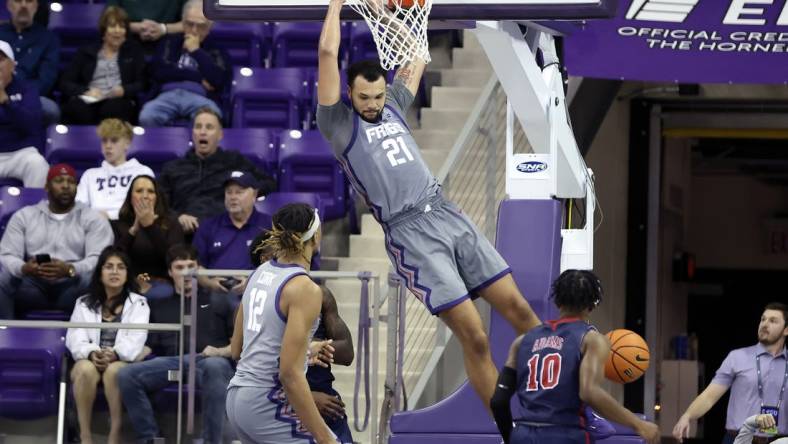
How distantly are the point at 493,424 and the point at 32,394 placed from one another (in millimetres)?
2711

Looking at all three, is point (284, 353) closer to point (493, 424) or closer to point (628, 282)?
point (493, 424)

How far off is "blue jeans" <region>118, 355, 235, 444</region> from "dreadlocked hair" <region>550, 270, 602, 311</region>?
8.38 ft

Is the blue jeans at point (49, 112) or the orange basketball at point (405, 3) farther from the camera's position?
the blue jeans at point (49, 112)

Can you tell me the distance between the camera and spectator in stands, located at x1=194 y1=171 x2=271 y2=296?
10.2 m

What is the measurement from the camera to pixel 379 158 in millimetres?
7094

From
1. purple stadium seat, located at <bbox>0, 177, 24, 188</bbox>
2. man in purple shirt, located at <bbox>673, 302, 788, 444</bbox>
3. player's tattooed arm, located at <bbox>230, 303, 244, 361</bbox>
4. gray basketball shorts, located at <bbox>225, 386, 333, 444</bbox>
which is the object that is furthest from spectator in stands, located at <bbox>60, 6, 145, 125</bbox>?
gray basketball shorts, located at <bbox>225, 386, 333, 444</bbox>

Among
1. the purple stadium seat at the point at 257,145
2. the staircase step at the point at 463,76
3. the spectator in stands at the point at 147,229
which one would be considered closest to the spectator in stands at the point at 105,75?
the purple stadium seat at the point at 257,145

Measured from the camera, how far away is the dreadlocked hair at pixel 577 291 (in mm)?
6387

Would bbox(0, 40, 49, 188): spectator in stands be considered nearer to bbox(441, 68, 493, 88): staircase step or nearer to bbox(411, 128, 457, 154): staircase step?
bbox(411, 128, 457, 154): staircase step

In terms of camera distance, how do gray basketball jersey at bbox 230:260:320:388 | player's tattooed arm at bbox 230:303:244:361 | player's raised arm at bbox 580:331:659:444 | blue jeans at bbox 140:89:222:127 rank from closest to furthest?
player's raised arm at bbox 580:331:659:444, gray basketball jersey at bbox 230:260:320:388, player's tattooed arm at bbox 230:303:244:361, blue jeans at bbox 140:89:222:127

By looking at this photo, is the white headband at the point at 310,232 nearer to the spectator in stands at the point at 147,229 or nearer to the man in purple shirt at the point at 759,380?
the spectator in stands at the point at 147,229

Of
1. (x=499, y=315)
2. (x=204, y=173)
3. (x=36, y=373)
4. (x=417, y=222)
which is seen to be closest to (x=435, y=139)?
(x=204, y=173)

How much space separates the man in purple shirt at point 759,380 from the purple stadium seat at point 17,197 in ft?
15.8

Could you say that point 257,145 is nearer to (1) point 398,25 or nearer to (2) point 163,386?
(2) point 163,386
